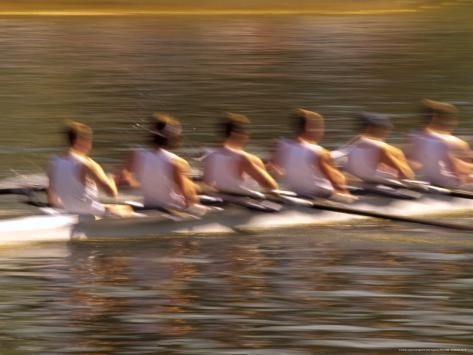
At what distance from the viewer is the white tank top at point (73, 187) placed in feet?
46.2

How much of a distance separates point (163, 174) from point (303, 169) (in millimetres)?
1677

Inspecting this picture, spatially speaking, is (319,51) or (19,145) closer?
(19,145)

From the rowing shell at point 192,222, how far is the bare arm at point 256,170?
315 millimetres

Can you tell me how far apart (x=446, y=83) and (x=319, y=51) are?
22.9 ft

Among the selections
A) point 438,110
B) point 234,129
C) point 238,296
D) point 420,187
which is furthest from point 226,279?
point 438,110

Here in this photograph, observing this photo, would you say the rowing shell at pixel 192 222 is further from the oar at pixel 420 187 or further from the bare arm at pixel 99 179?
the bare arm at pixel 99 179

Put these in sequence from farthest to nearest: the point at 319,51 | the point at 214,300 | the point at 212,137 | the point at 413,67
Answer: the point at 319,51
the point at 413,67
the point at 212,137
the point at 214,300

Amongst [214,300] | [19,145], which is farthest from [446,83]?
[214,300]

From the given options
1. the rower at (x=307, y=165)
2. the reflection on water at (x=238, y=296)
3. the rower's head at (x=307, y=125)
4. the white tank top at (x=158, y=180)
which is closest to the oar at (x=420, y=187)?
the rower at (x=307, y=165)

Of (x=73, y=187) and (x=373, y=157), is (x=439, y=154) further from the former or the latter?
(x=73, y=187)

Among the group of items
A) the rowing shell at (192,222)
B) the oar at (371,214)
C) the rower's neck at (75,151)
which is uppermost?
the rower's neck at (75,151)

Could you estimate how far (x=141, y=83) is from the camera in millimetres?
32344

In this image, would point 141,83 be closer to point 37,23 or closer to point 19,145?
point 19,145

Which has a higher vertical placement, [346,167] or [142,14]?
[346,167]
